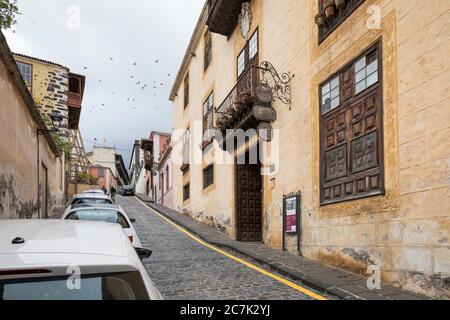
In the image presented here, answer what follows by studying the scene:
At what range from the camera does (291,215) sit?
10594mm

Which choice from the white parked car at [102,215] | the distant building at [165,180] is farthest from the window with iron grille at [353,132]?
the distant building at [165,180]

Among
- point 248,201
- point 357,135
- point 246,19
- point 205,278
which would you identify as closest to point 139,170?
point 248,201

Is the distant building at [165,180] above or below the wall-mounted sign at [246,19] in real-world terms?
below

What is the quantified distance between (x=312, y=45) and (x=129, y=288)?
29.3ft

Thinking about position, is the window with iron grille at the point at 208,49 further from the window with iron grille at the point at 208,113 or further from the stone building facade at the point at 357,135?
the stone building facade at the point at 357,135

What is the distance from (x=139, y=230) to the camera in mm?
15727

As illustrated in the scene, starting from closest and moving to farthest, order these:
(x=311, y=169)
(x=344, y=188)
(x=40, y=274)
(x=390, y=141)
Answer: (x=40, y=274), (x=390, y=141), (x=344, y=188), (x=311, y=169)

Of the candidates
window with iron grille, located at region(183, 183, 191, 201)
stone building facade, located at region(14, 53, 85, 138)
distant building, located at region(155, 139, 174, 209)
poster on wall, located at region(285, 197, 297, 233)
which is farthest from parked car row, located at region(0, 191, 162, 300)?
distant building, located at region(155, 139, 174, 209)

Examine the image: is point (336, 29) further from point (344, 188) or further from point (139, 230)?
point (139, 230)

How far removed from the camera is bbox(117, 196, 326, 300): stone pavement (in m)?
6.62

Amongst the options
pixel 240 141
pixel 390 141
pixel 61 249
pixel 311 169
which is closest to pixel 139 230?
pixel 240 141

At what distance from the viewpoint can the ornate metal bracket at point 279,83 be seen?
445 inches

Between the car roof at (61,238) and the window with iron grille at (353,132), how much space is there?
563 centimetres

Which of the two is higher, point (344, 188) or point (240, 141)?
point (240, 141)
